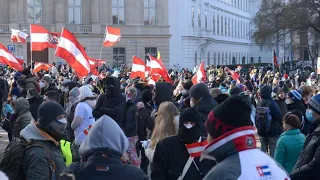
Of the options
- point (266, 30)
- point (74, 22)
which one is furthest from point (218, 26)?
point (74, 22)

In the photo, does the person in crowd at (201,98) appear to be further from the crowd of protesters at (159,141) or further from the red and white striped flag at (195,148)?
the red and white striped flag at (195,148)

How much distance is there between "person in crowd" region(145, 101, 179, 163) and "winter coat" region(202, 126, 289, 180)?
2959 mm

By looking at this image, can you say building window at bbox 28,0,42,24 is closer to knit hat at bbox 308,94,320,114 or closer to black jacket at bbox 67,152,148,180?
knit hat at bbox 308,94,320,114

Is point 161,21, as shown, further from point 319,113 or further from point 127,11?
point 319,113

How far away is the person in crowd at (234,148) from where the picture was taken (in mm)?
3717

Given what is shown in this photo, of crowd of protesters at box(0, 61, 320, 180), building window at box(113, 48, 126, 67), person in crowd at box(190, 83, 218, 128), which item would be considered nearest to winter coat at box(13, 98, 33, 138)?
crowd of protesters at box(0, 61, 320, 180)

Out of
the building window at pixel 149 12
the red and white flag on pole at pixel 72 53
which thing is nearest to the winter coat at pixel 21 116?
the red and white flag on pole at pixel 72 53

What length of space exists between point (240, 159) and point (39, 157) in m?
1.98

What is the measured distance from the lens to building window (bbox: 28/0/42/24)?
5522 centimetres

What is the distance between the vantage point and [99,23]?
5578 centimetres

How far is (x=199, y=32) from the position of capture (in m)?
64.2

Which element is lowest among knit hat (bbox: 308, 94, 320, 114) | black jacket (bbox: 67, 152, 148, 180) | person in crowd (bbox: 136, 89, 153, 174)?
person in crowd (bbox: 136, 89, 153, 174)

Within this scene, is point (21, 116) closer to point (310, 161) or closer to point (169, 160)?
point (169, 160)

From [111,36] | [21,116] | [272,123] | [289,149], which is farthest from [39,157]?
[111,36]
